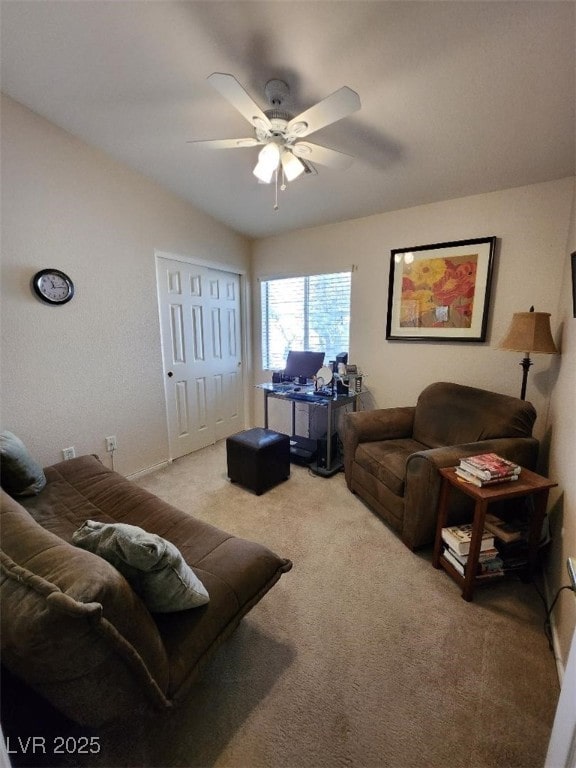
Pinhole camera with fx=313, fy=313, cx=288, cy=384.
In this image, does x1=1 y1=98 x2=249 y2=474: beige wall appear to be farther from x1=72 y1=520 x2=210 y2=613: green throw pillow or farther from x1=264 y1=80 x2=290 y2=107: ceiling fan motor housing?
x1=72 y1=520 x2=210 y2=613: green throw pillow

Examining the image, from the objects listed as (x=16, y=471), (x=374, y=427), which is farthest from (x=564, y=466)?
(x=16, y=471)

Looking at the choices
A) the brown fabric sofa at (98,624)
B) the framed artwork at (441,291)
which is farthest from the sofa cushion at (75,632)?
the framed artwork at (441,291)

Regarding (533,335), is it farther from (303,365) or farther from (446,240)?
(303,365)

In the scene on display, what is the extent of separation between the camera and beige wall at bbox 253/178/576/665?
1691 mm

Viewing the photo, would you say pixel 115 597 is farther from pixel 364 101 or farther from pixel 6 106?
pixel 6 106

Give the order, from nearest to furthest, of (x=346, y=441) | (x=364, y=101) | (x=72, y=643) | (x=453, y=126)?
(x=72, y=643) < (x=364, y=101) < (x=453, y=126) < (x=346, y=441)

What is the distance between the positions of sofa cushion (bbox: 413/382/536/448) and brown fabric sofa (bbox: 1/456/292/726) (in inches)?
65.8

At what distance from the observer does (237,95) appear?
132 cm

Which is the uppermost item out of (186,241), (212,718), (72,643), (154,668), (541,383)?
(186,241)

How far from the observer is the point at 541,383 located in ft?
7.68

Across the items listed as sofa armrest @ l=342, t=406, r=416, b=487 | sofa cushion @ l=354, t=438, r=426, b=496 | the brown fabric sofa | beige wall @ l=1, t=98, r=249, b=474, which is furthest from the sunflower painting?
the brown fabric sofa

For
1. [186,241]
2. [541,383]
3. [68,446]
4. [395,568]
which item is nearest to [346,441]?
[395,568]

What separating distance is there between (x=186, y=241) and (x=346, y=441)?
97.9 inches

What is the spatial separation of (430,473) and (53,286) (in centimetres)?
281
